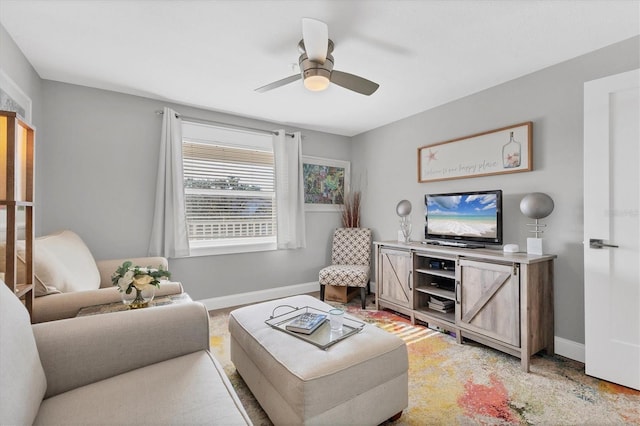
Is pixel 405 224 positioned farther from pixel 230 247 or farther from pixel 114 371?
pixel 114 371

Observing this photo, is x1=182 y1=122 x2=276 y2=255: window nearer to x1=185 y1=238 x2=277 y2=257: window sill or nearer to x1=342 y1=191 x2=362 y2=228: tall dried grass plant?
x1=185 y1=238 x2=277 y2=257: window sill

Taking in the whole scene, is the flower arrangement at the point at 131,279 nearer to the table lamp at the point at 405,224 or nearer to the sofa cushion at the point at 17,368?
the sofa cushion at the point at 17,368

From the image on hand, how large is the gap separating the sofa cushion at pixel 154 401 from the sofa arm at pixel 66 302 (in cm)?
67

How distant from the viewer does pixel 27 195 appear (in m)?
1.50

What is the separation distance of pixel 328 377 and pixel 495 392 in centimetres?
130

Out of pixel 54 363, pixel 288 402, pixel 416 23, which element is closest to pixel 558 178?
pixel 416 23

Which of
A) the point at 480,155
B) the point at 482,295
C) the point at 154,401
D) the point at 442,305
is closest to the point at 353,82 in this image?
the point at 480,155

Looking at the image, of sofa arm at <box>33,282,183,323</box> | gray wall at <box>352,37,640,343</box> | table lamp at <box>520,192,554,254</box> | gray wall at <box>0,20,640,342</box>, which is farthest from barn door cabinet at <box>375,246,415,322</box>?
sofa arm at <box>33,282,183,323</box>

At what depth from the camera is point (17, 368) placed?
901 mm

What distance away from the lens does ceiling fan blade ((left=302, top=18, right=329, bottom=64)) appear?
1644 millimetres

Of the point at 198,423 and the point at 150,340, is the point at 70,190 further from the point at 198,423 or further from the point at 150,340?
the point at 198,423

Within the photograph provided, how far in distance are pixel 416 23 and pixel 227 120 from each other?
2435 mm

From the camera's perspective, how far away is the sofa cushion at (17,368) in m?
0.82

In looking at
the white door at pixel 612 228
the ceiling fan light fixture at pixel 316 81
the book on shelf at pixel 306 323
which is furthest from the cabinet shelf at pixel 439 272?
the ceiling fan light fixture at pixel 316 81
